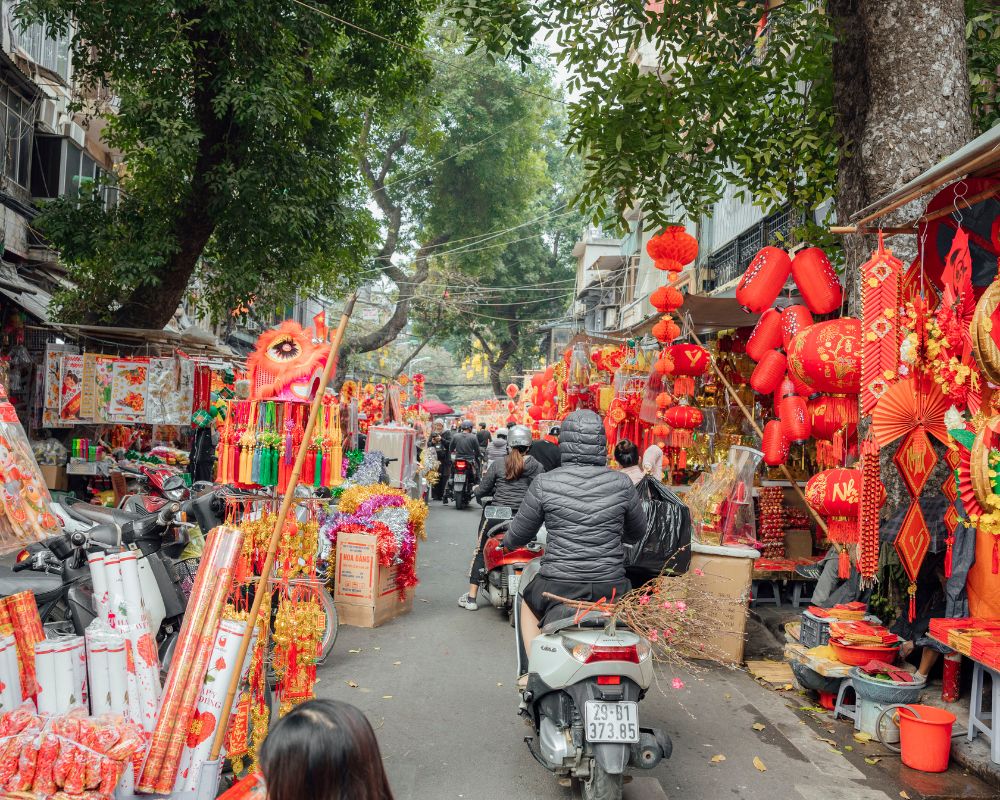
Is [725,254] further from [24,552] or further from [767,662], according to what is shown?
[24,552]

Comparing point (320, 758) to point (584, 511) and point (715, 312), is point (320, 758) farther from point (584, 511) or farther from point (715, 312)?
point (715, 312)

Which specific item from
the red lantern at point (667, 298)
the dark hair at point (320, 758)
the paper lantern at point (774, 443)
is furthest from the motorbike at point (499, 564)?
the dark hair at point (320, 758)

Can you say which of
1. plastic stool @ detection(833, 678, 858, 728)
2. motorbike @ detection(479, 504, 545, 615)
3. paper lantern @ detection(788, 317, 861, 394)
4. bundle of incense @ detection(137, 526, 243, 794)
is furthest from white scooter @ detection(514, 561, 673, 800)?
motorbike @ detection(479, 504, 545, 615)

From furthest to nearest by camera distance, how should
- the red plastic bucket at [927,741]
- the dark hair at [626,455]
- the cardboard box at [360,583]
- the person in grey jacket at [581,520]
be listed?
the dark hair at [626,455]
the cardboard box at [360,583]
the red plastic bucket at [927,741]
the person in grey jacket at [581,520]

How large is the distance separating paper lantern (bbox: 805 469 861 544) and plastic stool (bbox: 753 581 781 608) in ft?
11.1

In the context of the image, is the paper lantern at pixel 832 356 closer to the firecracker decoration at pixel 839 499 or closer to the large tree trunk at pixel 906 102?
the firecracker decoration at pixel 839 499

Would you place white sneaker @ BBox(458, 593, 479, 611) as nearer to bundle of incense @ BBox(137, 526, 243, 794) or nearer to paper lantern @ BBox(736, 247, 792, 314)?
paper lantern @ BBox(736, 247, 792, 314)

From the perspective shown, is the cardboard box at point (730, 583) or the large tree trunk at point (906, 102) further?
the cardboard box at point (730, 583)

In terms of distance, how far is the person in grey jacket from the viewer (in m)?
4.78

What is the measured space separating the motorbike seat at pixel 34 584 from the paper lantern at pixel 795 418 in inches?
219

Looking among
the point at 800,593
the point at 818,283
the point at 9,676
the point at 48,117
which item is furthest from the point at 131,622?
the point at 48,117

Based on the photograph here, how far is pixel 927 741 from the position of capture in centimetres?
516

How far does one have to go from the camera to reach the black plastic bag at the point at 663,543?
527 cm

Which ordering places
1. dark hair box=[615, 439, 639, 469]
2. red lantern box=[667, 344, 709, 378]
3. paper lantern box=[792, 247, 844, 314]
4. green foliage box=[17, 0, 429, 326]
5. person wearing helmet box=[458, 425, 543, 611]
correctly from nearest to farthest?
1. paper lantern box=[792, 247, 844, 314]
2. dark hair box=[615, 439, 639, 469]
3. person wearing helmet box=[458, 425, 543, 611]
4. green foliage box=[17, 0, 429, 326]
5. red lantern box=[667, 344, 709, 378]
